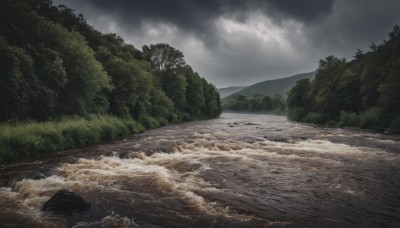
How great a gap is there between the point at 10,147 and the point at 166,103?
42.3 m

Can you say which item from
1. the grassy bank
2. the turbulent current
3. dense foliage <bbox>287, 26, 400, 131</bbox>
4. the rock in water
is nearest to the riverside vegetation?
the grassy bank

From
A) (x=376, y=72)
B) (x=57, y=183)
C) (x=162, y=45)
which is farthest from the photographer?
(x=162, y=45)

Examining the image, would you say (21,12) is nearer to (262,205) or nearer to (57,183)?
(57,183)

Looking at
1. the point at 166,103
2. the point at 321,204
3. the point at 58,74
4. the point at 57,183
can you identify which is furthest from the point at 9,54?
the point at 166,103

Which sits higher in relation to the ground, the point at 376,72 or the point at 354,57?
the point at 354,57

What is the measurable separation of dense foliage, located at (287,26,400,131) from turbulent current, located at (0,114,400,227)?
93.4ft

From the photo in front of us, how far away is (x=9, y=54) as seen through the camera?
19750 mm

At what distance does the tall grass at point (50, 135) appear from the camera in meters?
17.8

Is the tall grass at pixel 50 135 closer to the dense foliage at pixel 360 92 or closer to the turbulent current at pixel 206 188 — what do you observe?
the turbulent current at pixel 206 188

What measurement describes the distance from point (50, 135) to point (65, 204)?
13739 mm

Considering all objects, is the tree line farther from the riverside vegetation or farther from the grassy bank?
the grassy bank

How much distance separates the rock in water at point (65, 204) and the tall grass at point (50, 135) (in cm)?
885

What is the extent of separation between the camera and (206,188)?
1233 cm

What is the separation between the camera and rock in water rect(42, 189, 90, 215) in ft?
31.1
